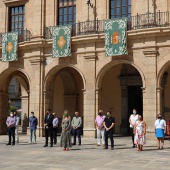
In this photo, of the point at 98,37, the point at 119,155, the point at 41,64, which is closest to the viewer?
the point at 119,155

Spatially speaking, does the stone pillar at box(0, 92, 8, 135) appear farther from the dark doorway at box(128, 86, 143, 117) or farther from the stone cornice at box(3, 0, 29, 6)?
the dark doorway at box(128, 86, 143, 117)

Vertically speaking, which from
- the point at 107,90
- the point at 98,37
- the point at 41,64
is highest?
the point at 98,37

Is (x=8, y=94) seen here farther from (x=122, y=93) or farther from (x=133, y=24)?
(x=133, y=24)

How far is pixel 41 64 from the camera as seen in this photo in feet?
70.8

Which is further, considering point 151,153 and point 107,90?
point 107,90

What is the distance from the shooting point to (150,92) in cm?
1866

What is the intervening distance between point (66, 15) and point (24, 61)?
3967 mm

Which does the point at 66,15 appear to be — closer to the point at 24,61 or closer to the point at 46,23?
the point at 46,23

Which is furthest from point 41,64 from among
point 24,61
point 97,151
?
point 97,151

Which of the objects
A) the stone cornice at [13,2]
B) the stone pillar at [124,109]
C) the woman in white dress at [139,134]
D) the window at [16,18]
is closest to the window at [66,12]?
the stone cornice at [13,2]

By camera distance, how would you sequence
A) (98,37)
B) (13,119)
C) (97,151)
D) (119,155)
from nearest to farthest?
(119,155) → (97,151) → (13,119) → (98,37)

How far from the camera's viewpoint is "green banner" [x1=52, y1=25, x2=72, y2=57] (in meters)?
20.7

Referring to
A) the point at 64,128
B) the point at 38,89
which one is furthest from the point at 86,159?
the point at 38,89

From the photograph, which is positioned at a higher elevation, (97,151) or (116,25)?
(116,25)
